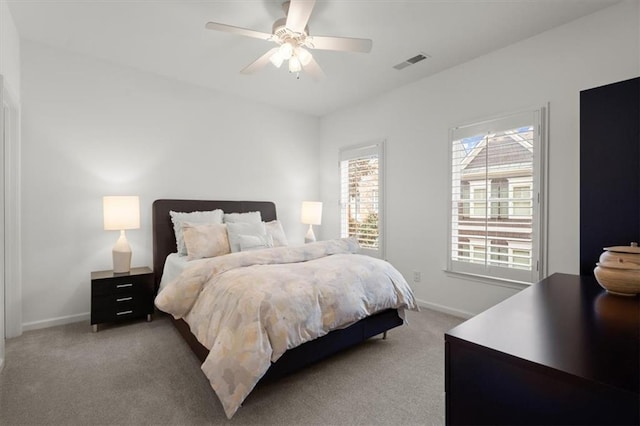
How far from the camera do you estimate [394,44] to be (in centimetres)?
303

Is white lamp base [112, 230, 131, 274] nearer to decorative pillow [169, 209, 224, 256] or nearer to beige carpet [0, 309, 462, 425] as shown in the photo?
decorative pillow [169, 209, 224, 256]

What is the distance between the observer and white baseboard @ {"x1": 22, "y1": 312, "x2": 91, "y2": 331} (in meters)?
3.05

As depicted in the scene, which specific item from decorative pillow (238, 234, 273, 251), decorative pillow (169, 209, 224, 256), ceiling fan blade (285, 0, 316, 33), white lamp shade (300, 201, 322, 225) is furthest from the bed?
ceiling fan blade (285, 0, 316, 33)

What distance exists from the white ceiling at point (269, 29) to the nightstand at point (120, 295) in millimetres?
2304

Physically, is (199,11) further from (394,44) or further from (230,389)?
(230,389)

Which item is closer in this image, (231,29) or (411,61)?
(231,29)

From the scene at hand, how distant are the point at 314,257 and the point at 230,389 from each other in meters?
1.37

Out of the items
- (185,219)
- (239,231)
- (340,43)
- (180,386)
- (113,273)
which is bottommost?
(180,386)

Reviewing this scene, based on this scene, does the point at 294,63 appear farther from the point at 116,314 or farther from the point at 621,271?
the point at 116,314

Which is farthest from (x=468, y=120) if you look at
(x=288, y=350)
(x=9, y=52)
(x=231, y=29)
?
(x=9, y=52)

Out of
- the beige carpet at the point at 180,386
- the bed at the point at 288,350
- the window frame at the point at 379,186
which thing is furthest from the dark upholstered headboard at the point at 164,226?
the window frame at the point at 379,186

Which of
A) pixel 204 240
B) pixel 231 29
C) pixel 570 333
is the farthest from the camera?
pixel 204 240

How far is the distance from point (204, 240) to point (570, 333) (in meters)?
3.14

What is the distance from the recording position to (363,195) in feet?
15.1
